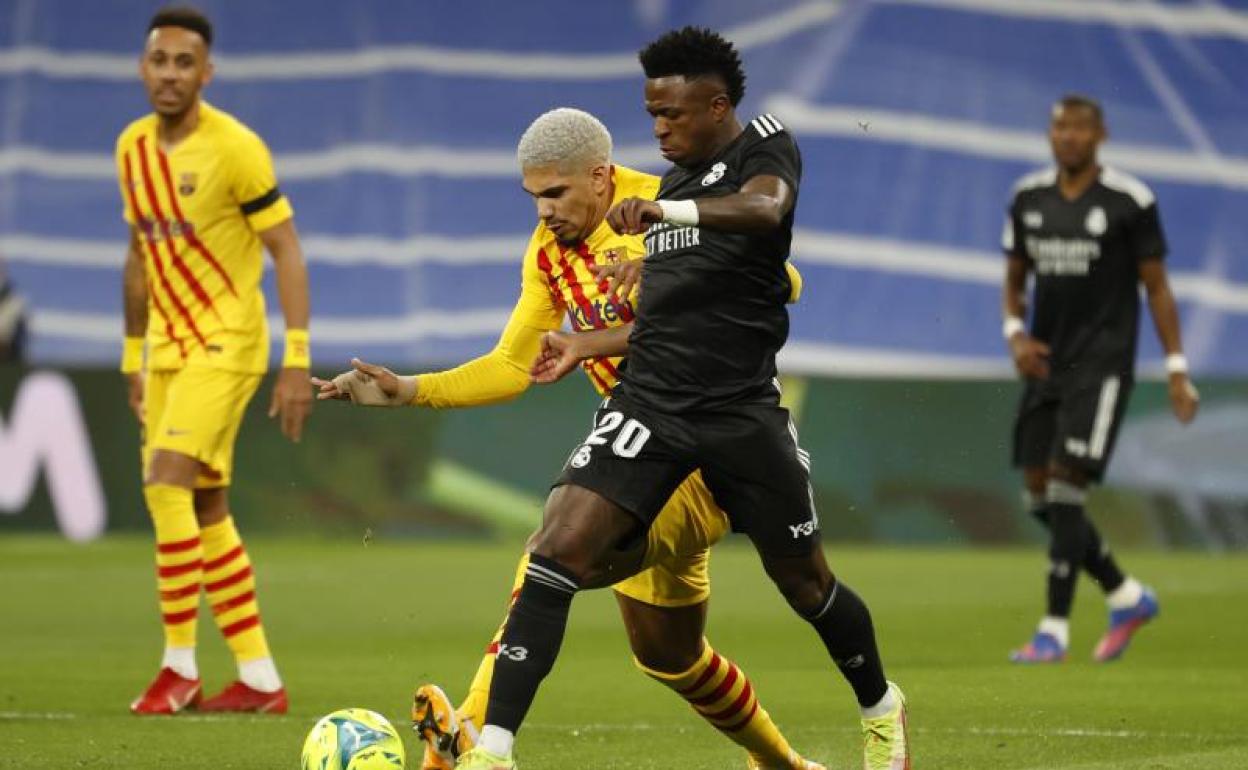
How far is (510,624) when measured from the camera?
632cm

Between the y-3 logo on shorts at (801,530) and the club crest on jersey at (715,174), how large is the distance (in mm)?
941

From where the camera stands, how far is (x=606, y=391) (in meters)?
7.21

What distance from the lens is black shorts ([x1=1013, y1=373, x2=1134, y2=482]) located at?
36.7 ft

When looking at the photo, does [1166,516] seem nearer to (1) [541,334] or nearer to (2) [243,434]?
(2) [243,434]

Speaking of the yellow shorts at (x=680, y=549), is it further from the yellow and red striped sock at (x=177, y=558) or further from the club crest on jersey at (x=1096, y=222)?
the club crest on jersey at (x=1096, y=222)

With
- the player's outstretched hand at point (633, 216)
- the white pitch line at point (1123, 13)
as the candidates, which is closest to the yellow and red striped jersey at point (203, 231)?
the player's outstretched hand at point (633, 216)

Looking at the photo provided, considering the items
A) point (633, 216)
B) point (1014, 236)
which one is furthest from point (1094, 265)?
point (633, 216)

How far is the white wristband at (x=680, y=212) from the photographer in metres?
6.02

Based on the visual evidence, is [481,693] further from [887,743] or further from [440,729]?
[887,743]

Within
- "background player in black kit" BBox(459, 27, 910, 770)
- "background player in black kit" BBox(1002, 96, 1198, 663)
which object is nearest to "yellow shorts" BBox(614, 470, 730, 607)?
"background player in black kit" BBox(459, 27, 910, 770)

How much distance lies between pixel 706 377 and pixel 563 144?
2.47 feet

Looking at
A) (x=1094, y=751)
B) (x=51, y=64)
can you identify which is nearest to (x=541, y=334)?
(x=1094, y=751)

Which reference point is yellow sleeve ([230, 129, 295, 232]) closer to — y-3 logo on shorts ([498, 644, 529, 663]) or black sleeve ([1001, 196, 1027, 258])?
y-3 logo on shorts ([498, 644, 529, 663])

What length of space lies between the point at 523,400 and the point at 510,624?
11.8 metres
